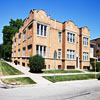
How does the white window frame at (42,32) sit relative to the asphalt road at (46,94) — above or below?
above

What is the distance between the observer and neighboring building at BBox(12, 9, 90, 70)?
18547 millimetres

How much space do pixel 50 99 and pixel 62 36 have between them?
18.0 metres

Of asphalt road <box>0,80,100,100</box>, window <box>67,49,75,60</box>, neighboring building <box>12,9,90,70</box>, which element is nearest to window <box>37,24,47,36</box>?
neighboring building <box>12,9,90,70</box>

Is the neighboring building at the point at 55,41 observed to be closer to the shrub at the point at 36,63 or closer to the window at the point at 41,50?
the window at the point at 41,50

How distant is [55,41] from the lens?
21.4 metres

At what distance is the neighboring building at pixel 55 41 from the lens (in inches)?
730

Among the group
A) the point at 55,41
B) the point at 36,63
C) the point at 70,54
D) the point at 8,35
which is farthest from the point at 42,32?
the point at 8,35

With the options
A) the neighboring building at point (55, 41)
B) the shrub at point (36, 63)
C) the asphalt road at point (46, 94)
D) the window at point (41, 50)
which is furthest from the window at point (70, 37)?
the asphalt road at point (46, 94)

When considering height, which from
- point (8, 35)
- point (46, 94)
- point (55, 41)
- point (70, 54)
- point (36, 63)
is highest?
point (8, 35)

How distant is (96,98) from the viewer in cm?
625

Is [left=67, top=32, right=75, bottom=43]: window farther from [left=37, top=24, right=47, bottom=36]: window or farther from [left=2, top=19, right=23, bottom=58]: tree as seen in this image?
[left=2, top=19, right=23, bottom=58]: tree

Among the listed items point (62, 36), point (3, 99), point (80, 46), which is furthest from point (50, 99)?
point (80, 46)

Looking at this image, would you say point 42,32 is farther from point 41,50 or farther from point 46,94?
point 46,94

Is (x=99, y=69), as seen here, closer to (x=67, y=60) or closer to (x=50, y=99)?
(x=67, y=60)
